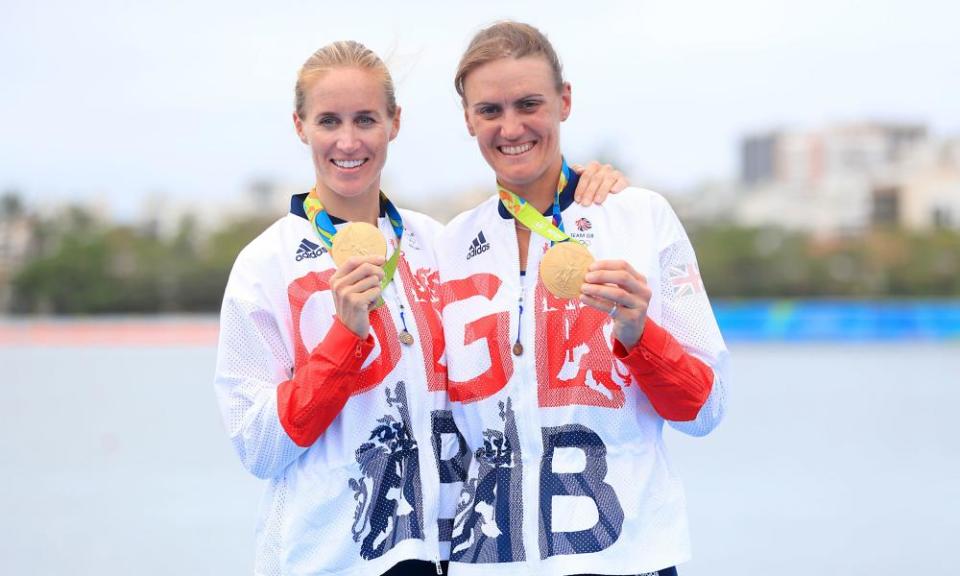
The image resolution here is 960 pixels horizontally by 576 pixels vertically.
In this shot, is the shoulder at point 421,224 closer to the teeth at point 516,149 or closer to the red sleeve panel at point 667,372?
the teeth at point 516,149

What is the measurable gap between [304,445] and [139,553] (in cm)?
346

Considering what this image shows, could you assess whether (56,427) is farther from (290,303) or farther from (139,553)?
(290,303)

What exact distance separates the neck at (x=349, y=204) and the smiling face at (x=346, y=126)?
0.05 m

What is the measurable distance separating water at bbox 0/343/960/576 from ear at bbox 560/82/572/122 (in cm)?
294

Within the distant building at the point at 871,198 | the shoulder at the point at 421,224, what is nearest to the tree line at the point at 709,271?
the distant building at the point at 871,198

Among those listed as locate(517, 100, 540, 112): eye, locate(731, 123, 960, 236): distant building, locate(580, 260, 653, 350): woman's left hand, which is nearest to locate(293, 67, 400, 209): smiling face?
locate(517, 100, 540, 112): eye

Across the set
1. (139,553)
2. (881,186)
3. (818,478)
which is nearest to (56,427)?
(139,553)

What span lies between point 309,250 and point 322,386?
0.36m

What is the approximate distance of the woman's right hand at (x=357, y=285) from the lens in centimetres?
222

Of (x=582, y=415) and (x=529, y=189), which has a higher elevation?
(x=529, y=189)

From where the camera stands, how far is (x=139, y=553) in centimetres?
541

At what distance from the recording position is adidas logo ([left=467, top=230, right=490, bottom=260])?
257cm

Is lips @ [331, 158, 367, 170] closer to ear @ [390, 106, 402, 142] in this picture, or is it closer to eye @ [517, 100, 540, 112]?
ear @ [390, 106, 402, 142]

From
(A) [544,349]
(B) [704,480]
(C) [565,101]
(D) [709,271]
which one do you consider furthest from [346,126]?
(D) [709,271]
